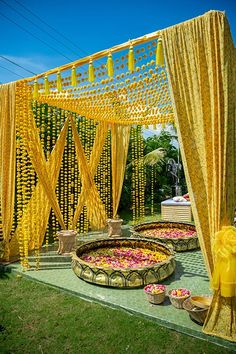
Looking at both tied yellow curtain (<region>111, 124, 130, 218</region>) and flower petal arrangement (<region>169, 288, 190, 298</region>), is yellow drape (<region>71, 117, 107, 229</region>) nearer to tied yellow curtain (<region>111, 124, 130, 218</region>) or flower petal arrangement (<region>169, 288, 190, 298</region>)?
tied yellow curtain (<region>111, 124, 130, 218</region>)

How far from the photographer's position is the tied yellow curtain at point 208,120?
2.73m

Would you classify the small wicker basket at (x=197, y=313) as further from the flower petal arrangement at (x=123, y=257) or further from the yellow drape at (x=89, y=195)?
the yellow drape at (x=89, y=195)

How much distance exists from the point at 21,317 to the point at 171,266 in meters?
2.45

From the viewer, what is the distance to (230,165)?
A: 2.81 m

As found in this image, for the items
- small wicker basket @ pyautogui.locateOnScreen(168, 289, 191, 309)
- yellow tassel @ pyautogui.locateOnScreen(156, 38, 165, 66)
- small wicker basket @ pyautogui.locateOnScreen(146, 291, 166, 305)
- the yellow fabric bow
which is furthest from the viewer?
small wicker basket @ pyautogui.locateOnScreen(146, 291, 166, 305)

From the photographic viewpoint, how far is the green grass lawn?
2.89m

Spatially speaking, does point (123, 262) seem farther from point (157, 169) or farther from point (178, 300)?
point (157, 169)

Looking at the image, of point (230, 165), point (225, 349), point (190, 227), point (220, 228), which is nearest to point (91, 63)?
point (230, 165)

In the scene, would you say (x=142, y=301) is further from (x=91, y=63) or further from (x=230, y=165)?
(x=91, y=63)

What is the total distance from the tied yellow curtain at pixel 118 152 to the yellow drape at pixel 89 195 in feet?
1.61

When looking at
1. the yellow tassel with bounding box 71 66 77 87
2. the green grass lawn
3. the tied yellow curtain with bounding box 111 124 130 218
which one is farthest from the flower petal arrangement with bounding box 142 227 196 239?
the yellow tassel with bounding box 71 66 77 87

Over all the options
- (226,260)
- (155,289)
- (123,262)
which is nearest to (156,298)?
(155,289)

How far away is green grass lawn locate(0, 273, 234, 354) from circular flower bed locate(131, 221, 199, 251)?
2.86 metres

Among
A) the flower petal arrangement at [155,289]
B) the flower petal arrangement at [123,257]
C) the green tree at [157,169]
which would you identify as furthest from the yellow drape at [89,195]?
the flower petal arrangement at [155,289]
